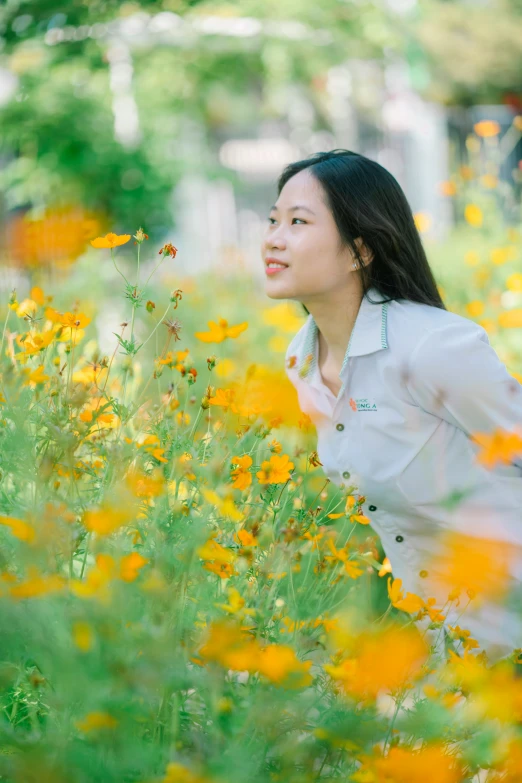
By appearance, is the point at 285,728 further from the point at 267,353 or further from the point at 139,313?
the point at 139,313

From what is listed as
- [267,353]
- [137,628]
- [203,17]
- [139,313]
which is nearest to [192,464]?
[137,628]

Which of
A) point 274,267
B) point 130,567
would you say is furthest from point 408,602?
point 274,267

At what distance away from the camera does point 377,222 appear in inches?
70.9

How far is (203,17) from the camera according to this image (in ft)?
21.5

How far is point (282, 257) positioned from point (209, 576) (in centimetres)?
78

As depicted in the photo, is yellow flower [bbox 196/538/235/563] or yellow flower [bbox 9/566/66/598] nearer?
yellow flower [bbox 9/566/66/598]

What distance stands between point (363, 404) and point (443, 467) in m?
0.23

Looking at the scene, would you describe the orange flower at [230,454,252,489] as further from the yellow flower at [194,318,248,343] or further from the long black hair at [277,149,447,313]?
the long black hair at [277,149,447,313]

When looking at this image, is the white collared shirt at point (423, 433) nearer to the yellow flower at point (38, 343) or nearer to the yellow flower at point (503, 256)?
the yellow flower at point (38, 343)

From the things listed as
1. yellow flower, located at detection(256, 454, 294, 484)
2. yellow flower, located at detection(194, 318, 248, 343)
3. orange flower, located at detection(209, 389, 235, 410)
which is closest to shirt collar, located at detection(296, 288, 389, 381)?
yellow flower, located at detection(194, 318, 248, 343)

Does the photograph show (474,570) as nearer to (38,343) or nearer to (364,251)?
(38,343)

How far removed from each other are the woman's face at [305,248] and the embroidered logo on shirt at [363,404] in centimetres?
23

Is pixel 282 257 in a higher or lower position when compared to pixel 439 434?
higher

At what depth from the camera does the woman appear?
1594mm
